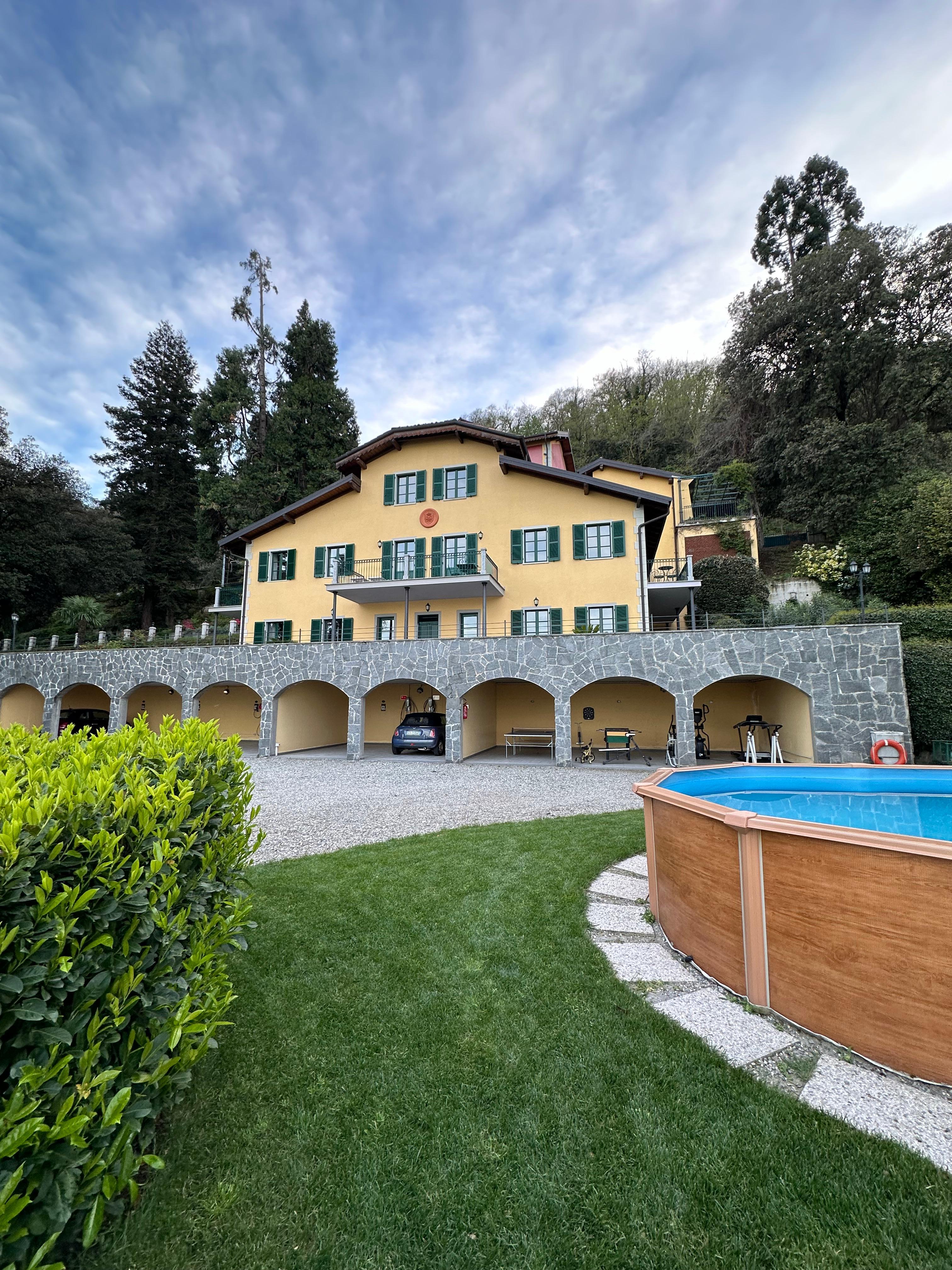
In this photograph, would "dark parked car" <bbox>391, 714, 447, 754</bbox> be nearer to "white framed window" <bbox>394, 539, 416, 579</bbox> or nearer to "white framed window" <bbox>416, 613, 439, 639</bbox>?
"white framed window" <bbox>416, 613, 439, 639</bbox>

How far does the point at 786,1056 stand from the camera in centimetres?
264

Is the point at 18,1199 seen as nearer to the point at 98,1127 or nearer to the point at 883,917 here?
the point at 98,1127

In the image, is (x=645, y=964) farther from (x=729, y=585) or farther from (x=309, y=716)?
(x=729, y=585)

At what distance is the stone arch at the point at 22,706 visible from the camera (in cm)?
2142

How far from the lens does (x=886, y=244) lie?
77.9ft

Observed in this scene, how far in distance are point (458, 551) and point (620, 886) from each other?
1561cm

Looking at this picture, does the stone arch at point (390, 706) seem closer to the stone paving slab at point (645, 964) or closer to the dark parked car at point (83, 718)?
the dark parked car at point (83, 718)

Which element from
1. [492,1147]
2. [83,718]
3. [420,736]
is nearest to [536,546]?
[420,736]

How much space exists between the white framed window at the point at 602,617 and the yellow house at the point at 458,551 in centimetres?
4

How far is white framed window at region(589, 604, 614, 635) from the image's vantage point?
1802cm

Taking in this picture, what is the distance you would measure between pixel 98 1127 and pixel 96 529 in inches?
1483

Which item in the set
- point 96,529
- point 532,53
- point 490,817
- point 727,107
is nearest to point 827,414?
point 727,107

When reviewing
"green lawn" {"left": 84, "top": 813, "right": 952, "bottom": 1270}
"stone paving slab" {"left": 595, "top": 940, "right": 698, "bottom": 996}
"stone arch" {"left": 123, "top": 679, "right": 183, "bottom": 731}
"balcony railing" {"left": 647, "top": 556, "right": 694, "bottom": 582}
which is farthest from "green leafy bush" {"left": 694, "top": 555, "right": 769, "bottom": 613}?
"stone arch" {"left": 123, "top": 679, "right": 183, "bottom": 731}

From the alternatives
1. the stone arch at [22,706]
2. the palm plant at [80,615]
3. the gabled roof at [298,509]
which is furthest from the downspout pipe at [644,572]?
the palm plant at [80,615]
